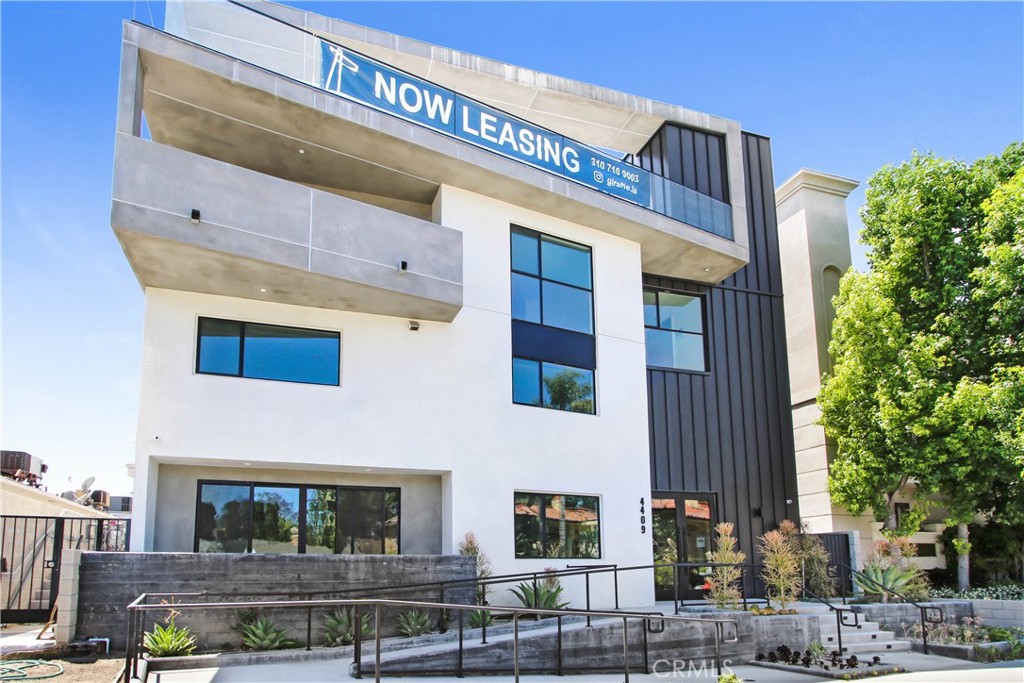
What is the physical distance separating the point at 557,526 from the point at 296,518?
17.1 feet

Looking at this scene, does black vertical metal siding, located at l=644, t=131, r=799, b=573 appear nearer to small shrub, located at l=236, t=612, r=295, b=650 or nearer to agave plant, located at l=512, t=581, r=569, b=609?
agave plant, located at l=512, t=581, r=569, b=609

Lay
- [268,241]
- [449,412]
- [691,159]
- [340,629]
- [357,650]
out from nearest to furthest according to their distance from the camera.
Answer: [357,650] < [340,629] < [268,241] < [449,412] < [691,159]

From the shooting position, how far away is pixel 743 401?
20484mm

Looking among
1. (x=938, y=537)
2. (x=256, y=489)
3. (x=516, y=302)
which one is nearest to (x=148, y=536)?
(x=256, y=489)

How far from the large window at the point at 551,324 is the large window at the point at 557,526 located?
1947mm

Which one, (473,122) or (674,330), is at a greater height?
(473,122)

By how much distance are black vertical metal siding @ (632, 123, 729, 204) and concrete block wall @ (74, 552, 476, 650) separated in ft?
37.9

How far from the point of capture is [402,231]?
15156mm

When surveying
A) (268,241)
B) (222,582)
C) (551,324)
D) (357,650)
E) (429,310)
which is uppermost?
(268,241)

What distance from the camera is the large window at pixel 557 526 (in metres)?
16.5

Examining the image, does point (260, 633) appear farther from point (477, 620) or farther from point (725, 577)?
point (725, 577)

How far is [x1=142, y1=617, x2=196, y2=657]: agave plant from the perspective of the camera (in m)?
11.0

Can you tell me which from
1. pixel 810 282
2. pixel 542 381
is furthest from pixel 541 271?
pixel 810 282

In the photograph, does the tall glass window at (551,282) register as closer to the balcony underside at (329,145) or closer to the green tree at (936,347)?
the balcony underside at (329,145)
